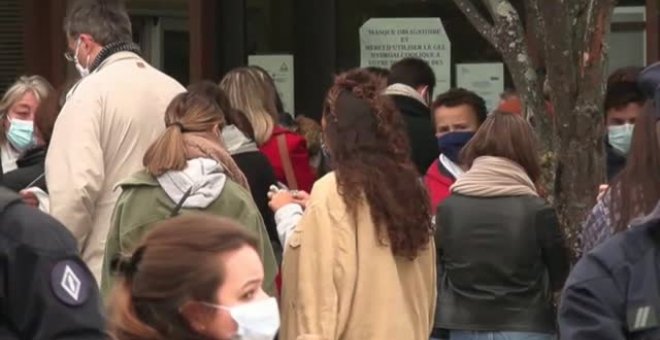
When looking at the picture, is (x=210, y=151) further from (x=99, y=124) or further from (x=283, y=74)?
(x=283, y=74)

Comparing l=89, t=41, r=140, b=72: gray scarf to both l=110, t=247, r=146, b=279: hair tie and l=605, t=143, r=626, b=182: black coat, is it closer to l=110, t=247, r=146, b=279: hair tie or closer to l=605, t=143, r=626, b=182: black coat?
l=605, t=143, r=626, b=182: black coat

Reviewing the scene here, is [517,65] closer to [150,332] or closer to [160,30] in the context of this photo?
[150,332]

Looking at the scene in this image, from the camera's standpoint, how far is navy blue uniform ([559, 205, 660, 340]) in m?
3.28

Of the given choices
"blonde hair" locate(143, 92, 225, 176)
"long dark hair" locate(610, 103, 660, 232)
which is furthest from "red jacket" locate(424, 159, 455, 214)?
"long dark hair" locate(610, 103, 660, 232)

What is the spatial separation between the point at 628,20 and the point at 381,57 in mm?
1679

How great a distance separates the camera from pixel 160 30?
1088cm

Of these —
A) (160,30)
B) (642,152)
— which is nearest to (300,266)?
(642,152)

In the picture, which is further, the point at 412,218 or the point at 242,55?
the point at 242,55

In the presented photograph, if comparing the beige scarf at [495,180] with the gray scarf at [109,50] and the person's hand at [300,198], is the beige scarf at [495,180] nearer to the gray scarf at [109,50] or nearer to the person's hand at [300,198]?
the person's hand at [300,198]

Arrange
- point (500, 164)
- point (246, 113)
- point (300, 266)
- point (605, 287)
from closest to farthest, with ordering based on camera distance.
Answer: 1. point (605, 287)
2. point (300, 266)
3. point (500, 164)
4. point (246, 113)

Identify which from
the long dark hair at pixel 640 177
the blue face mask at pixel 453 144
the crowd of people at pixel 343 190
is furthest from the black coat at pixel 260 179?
the long dark hair at pixel 640 177

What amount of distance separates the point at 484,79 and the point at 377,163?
422 cm

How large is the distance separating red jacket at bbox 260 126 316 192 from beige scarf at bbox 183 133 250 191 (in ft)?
3.63

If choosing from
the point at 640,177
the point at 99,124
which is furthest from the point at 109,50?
the point at 640,177
